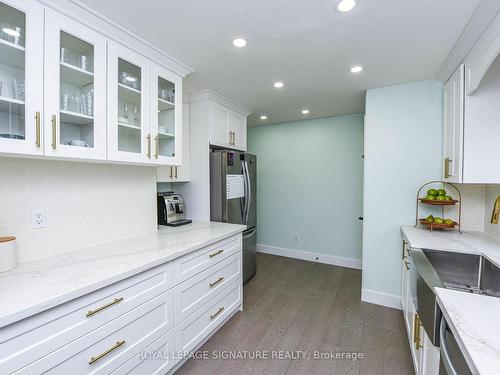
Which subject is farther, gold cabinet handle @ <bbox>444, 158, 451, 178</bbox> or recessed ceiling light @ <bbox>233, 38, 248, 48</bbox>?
gold cabinet handle @ <bbox>444, 158, 451, 178</bbox>

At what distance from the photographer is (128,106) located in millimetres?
1661

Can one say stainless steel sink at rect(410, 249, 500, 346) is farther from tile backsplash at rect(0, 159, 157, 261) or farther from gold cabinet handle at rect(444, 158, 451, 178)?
tile backsplash at rect(0, 159, 157, 261)

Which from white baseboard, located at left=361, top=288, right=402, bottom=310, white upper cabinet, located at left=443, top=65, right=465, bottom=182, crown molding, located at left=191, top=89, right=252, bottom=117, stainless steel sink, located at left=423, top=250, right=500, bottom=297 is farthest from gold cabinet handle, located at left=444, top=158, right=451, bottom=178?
crown molding, located at left=191, top=89, right=252, bottom=117

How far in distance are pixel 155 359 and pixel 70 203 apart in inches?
45.2

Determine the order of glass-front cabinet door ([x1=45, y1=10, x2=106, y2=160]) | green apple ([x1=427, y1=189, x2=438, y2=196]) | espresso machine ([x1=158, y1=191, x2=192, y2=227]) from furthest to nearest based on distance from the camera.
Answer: espresso machine ([x1=158, y1=191, x2=192, y2=227]), green apple ([x1=427, y1=189, x2=438, y2=196]), glass-front cabinet door ([x1=45, y1=10, x2=106, y2=160])

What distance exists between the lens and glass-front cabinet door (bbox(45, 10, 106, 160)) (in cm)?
122

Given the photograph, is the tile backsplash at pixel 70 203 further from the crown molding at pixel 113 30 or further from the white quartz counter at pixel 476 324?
the white quartz counter at pixel 476 324

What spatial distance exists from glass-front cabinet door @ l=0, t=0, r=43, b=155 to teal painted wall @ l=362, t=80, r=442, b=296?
2.69m

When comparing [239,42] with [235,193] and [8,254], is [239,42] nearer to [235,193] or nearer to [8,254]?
[235,193]

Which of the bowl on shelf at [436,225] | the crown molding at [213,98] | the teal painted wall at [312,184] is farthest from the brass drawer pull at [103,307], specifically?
the teal painted wall at [312,184]

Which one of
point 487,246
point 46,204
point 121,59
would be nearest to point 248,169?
point 121,59

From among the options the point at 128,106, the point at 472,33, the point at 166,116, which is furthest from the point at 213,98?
the point at 472,33

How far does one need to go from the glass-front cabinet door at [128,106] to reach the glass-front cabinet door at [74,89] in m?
0.05

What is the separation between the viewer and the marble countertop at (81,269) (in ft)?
3.06
